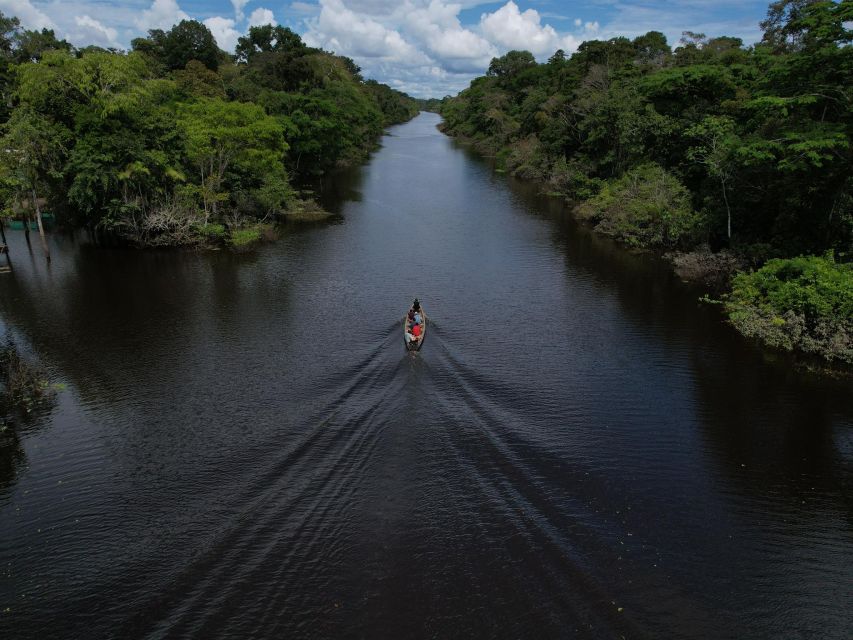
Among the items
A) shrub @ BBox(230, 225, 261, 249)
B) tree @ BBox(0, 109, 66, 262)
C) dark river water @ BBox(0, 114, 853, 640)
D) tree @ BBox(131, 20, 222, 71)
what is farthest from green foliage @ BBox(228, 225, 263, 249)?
tree @ BBox(131, 20, 222, 71)

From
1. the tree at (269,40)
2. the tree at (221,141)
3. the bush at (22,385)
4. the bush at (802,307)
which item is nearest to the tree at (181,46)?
the tree at (269,40)

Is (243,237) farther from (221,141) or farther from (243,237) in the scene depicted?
(221,141)

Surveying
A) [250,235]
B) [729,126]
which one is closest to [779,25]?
[729,126]

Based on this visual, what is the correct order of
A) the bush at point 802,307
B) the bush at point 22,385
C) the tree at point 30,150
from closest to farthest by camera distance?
the bush at point 22,385 → the bush at point 802,307 → the tree at point 30,150

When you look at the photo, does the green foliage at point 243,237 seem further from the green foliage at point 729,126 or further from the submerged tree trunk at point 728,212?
the submerged tree trunk at point 728,212

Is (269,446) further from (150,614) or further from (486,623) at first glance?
(486,623)

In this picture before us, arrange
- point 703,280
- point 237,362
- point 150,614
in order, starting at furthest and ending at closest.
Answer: point 703,280
point 237,362
point 150,614

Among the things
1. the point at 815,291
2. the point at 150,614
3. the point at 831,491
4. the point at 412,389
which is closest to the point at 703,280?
the point at 815,291
